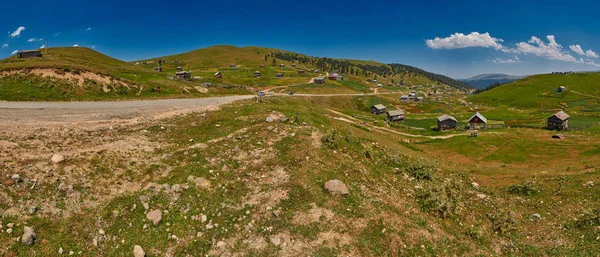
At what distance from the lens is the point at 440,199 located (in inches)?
732

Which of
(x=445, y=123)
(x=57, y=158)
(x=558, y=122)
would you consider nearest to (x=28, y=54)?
(x=57, y=158)

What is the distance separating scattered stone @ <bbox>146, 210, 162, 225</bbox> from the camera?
602 inches

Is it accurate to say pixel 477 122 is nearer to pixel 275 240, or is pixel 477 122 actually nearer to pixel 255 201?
pixel 255 201

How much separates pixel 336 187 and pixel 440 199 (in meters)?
6.81

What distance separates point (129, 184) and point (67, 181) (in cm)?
320

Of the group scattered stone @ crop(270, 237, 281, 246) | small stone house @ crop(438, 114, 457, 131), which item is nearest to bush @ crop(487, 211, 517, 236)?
scattered stone @ crop(270, 237, 281, 246)

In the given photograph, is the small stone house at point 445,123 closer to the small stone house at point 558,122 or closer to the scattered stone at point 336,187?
the small stone house at point 558,122

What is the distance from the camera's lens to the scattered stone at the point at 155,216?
50.2 ft

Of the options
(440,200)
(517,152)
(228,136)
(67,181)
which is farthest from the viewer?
(517,152)

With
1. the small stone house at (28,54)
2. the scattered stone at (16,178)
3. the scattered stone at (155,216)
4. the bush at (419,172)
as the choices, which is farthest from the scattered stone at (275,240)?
the small stone house at (28,54)

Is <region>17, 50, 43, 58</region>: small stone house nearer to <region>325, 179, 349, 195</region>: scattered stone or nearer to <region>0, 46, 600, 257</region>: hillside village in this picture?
<region>0, 46, 600, 257</region>: hillside village

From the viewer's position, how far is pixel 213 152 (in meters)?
22.6

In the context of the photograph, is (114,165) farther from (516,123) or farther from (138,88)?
(516,123)

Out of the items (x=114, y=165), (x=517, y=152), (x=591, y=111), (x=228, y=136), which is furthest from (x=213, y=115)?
(x=591, y=111)
